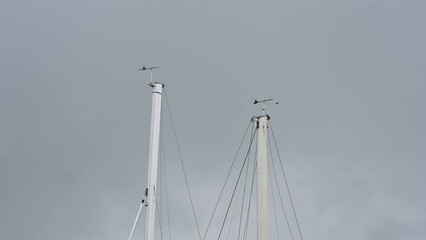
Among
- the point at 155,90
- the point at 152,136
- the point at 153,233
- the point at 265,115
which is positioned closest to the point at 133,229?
the point at 153,233

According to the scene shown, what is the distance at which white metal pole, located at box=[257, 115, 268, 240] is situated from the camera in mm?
41812

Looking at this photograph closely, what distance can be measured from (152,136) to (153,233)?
6.73 metres

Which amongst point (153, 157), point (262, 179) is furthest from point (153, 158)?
point (262, 179)

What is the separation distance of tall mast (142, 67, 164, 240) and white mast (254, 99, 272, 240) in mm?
7386

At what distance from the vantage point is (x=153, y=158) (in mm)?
40656

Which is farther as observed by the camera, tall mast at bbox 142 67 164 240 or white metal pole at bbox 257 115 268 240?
white metal pole at bbox 257 115 268 240

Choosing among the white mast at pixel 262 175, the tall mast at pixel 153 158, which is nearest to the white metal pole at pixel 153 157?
the tall mast at pixel 153 158

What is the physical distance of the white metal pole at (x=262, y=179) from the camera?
41812 millimetres

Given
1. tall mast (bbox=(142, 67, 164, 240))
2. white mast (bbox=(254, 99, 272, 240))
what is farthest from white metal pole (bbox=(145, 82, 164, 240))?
white mast (bbox=(254, 99, 272, 240))

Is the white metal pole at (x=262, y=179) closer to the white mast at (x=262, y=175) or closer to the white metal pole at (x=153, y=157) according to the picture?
the white mast at (x=262, y=175)

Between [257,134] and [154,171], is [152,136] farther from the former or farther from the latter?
[257,134]

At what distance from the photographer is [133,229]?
39.6 metres

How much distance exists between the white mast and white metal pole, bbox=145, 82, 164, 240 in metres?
7.39

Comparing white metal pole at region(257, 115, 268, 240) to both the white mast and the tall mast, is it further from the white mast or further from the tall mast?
the tall mast
